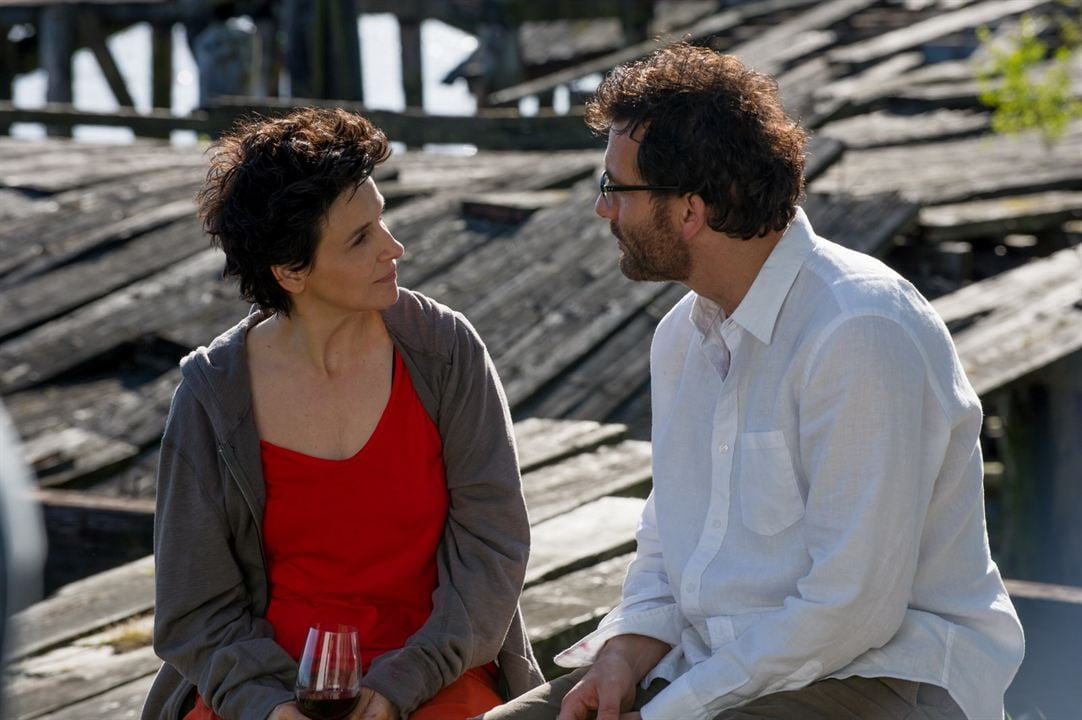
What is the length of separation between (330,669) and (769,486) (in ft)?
2.59

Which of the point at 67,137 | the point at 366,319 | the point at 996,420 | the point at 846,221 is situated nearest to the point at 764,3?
the point at 67,137

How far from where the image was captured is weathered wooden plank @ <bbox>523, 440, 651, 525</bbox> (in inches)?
162

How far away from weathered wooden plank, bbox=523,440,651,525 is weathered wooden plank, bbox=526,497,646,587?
6 cm

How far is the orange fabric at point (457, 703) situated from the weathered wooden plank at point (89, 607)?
80 centimetres

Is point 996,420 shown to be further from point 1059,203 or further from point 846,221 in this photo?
point 1059,203

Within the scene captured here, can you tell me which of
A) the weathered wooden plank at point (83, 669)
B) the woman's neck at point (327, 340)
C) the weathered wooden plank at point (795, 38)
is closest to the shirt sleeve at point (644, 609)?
the woman's neck at point (327, 340)

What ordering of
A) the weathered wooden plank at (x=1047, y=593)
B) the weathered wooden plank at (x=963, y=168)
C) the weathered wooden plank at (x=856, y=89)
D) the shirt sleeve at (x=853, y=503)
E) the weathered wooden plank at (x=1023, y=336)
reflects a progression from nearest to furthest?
the shirt sleeve at (x=853, y=503), the weathered wooden plank at (x=1047, y=593), the weathered wooden plank at (x=1023, y=336), the weathered wooden plank at (x=963, y=168), the weathered wooden plank at (x=856, y=89)

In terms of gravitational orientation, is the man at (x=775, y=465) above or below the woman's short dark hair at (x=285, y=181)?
below

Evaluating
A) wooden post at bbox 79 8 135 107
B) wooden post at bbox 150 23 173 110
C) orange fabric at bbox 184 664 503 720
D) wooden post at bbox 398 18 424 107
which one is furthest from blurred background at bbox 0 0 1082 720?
wooden post at bbox 398 18 424 107

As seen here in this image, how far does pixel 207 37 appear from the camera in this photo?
1257cm

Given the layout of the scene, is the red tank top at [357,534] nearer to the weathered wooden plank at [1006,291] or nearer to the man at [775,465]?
the man at [775,465]

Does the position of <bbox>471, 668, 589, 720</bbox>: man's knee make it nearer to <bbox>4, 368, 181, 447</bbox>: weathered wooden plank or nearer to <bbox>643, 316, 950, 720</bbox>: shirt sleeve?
<bbox>643, 316, 950, 720</bbox>: shirt sleeve

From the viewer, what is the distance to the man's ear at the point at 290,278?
3006 mm

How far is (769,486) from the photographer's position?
254 cm
